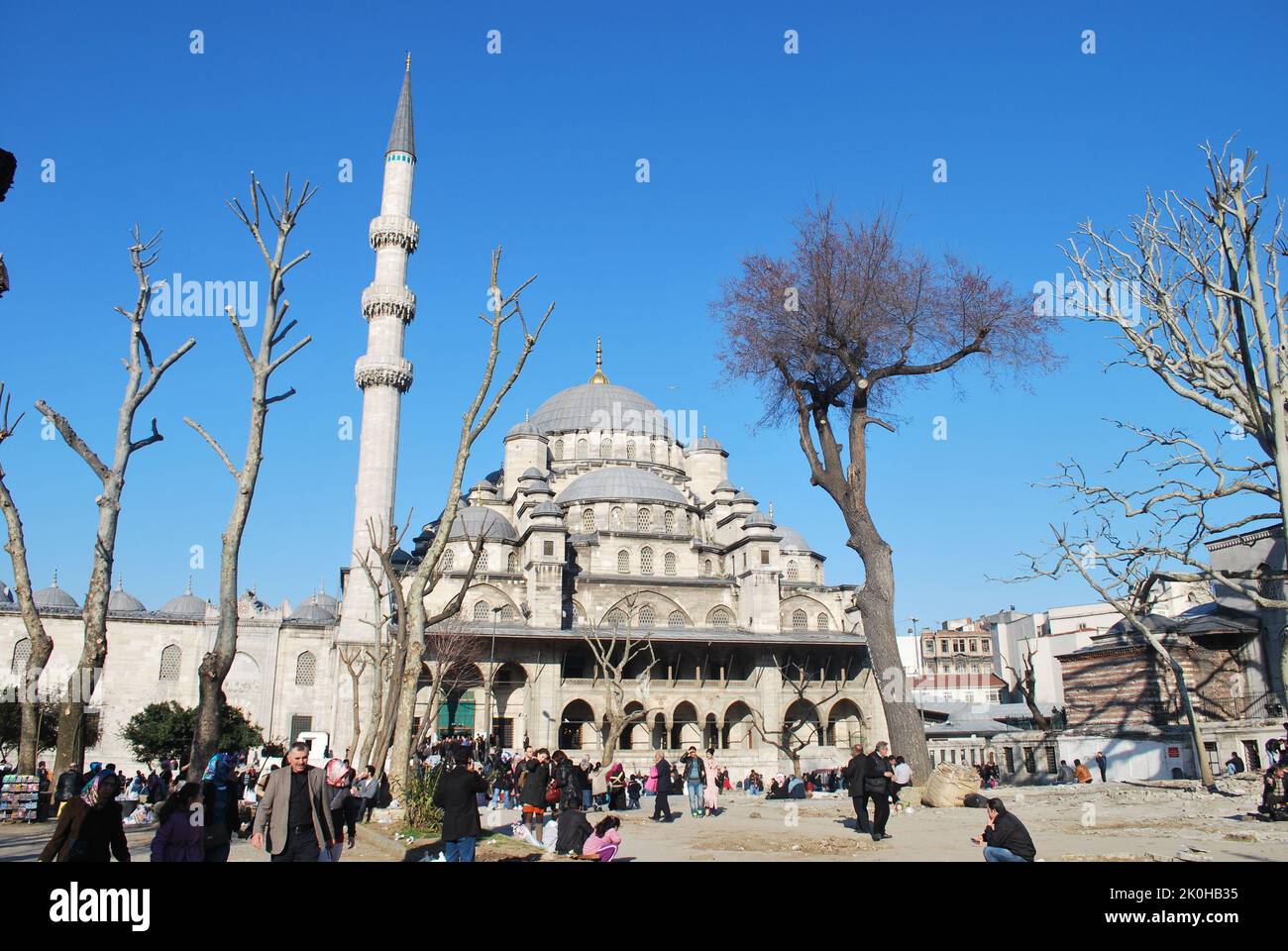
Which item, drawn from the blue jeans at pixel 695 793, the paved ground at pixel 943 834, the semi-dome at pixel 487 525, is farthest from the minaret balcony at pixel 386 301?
the blue jeans at pixel 695 793

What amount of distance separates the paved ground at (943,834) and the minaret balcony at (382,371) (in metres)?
20.4

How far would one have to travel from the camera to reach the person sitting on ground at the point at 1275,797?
11664 mm

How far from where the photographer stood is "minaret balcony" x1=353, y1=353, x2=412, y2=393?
34750 millimetres

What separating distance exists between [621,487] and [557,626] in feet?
28.1

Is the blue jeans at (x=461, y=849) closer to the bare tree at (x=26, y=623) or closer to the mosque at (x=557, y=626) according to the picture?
the bare tree at (x=26, y=623)

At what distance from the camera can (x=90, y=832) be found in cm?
633

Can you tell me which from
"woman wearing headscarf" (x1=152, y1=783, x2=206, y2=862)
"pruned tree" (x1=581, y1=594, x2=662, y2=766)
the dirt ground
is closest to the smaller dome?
"pruned tree" (x1=581, y1=594, x2=662, y2=766)

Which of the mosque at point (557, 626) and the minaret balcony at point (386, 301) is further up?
the minaret balcony at point (386, 301)

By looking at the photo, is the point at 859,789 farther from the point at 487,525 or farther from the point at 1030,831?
the point at 487,525

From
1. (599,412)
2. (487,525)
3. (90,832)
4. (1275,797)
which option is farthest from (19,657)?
(1275,797)

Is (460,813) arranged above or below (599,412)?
below

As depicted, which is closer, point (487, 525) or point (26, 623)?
point (26, 623)

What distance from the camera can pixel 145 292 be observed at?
1557 centimetres
